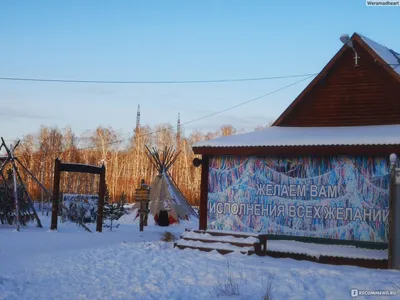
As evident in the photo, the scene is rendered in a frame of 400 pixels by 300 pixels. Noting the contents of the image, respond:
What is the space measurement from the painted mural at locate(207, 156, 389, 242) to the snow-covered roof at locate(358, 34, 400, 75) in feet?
11.7

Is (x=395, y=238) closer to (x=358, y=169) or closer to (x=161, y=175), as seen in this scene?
(x=358, y=169)

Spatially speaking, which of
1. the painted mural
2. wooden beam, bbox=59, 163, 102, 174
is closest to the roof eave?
the painted mural

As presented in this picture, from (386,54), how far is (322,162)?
487cm

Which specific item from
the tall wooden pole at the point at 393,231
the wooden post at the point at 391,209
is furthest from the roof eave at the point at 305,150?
the tall wooden pole at the point at 393,231

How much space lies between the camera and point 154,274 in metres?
9.77

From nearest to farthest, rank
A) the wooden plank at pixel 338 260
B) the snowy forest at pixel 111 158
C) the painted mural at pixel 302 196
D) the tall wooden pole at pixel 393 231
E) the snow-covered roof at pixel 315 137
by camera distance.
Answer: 1. the tall wooden pole at pixel 393 231
2. the wooden plank at pixel 338 260
3. the snow-covered roof at pixel 315 137
4. the painted mural at pixel 302 196
5. the snowy forest at pixel 111 158

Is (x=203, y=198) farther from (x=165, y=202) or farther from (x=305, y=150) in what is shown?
(x=165, y=202)

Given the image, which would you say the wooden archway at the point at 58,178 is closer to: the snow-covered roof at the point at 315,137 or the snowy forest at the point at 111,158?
the snow-covered roof at the point at 315,137

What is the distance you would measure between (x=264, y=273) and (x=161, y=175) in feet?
45.7

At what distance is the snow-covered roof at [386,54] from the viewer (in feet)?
47.9

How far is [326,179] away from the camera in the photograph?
43.3 ft

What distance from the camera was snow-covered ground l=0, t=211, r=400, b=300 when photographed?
819 cm

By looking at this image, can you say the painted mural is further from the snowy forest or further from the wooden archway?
the snowy forest

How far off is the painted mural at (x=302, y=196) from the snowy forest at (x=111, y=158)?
35.0 meters
